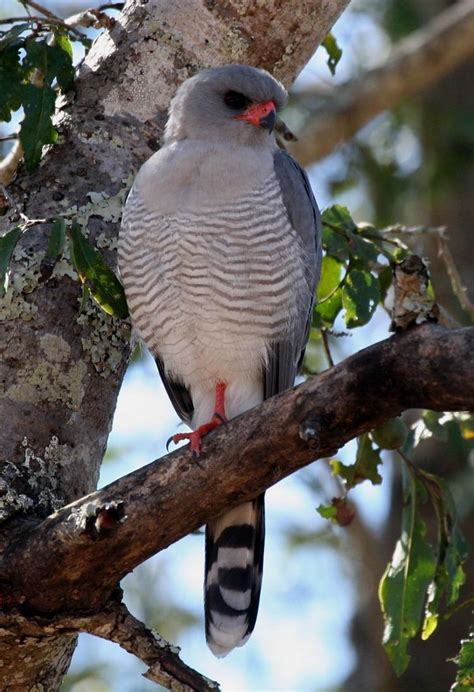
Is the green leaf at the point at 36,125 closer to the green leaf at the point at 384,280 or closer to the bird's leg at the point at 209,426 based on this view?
the bird's leg at the point at 209,426

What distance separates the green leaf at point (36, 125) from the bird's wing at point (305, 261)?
80 cm

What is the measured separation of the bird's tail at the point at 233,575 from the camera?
11.5 feet

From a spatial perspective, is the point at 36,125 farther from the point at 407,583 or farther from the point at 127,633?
the point at 407,583

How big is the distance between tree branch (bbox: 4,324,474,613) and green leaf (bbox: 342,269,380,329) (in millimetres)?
1092

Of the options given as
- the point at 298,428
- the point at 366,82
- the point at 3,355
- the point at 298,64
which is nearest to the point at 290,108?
the point at 366,82

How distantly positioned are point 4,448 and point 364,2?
19.1 ft

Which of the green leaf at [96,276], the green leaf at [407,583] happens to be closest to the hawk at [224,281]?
the green leaf at [96,276]

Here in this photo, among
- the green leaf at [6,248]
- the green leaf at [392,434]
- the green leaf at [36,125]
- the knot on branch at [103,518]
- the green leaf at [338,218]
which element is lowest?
the knot on branch at [103,518]

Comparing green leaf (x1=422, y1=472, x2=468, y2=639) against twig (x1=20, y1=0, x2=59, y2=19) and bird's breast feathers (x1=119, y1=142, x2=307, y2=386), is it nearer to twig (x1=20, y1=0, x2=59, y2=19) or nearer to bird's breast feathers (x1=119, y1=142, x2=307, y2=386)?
bird's breast feathers (x1=119, y1=142, x2=307, y2=386)

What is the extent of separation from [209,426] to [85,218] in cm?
79

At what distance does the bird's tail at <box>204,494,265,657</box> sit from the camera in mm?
3504

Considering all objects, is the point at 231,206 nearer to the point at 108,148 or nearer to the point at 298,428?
the point at 108,148

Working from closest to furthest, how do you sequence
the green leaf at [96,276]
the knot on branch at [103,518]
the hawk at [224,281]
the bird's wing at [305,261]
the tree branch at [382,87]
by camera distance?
the knot on branch at [103,518]
the green leaf at [96,276]
the hawk at [224,281]
the bird's wing at [305,261]
the tree branch at [382,87]

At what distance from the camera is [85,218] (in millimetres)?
3656
